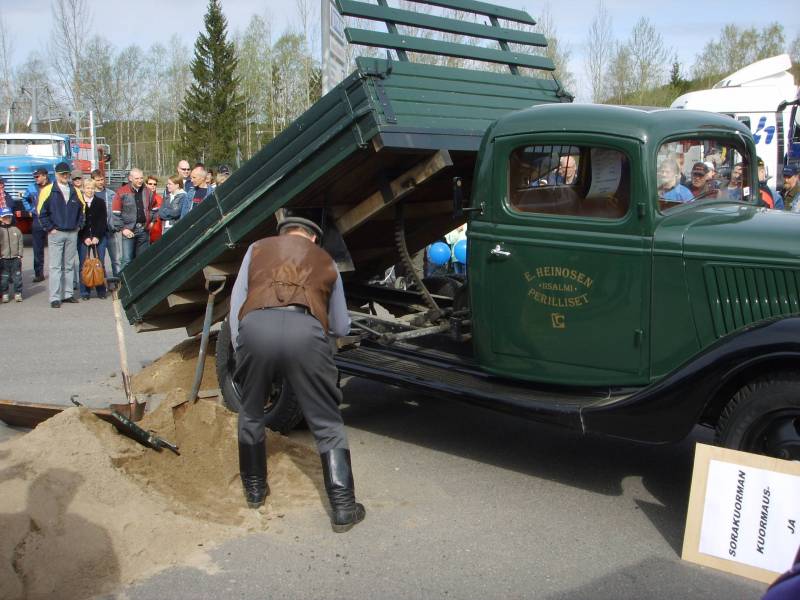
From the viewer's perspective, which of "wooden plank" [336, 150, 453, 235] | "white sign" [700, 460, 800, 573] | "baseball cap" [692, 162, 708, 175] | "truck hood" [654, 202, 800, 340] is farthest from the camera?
"wooden plank" [336, 150, 453, 235]

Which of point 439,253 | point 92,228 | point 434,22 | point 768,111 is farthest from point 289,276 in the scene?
point 768,111

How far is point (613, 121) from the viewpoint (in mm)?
4238

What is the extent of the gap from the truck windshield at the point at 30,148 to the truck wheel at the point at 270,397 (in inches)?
739

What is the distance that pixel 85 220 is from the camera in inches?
438

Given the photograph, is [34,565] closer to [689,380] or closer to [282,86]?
[689,380]

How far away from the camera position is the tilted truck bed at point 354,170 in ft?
14.9

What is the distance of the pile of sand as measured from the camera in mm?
6375

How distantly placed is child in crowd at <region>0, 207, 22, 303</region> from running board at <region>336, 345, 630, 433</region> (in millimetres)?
7309

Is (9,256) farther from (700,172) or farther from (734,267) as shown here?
(734,267)

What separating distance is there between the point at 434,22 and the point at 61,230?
7.24m

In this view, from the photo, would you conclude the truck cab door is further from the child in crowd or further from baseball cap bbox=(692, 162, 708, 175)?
the child in crowd

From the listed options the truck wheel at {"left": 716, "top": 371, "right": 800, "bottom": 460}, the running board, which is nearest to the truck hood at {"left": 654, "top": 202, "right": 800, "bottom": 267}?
the truck wheel at {"left": 716, "top": 371, "right": 800, "bottom": 460}

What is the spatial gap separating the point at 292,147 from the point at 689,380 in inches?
103

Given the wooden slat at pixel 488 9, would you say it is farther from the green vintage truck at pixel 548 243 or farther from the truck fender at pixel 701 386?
the truck fender at pixel 701 386
